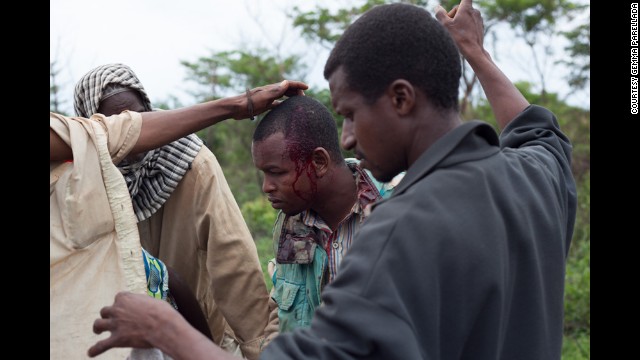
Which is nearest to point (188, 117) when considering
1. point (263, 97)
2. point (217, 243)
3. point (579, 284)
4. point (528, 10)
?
point (263, 97)

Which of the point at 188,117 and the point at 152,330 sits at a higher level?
the point at 188,117

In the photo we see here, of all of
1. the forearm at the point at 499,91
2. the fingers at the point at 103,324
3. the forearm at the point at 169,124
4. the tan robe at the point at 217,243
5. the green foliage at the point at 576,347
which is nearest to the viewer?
the fingers at the point at 103,324

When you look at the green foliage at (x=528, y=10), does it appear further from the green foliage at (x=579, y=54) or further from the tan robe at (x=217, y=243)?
the tan robe at (x=217, y=243)

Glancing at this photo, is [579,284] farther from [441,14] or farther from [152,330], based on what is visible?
[152,330]

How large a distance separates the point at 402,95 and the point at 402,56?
0.08 metres

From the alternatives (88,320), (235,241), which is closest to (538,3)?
(235,241)

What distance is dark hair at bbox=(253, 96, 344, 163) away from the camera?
108 inches

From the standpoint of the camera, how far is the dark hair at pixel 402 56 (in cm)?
165

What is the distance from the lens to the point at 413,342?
4.66 feet

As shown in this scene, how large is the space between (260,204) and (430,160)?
7941mm

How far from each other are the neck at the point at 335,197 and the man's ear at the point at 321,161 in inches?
0.8

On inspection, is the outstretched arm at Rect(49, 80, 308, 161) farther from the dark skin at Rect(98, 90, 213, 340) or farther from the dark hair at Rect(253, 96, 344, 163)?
the dark skin at Rect(98, 90, 213, 340)

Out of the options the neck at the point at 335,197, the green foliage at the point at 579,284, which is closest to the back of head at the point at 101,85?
the neck at the point at 335,197

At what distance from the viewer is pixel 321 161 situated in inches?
109
